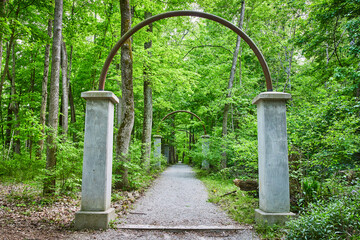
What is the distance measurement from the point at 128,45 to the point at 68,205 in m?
4.82

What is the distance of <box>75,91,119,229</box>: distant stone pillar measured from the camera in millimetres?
4051

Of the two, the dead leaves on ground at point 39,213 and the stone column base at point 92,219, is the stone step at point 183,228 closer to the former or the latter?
the stone column base at point 92,219

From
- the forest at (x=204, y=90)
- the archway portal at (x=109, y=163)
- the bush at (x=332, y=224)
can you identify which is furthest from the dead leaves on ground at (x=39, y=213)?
the bush at (x=332, y=224)

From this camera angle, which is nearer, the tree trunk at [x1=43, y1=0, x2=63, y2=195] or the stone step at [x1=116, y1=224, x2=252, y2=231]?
the stone step at [x1=116, y1=224, x2=252, y2=231]

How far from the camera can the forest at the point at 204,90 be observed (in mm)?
5047

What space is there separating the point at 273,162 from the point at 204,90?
1185cm

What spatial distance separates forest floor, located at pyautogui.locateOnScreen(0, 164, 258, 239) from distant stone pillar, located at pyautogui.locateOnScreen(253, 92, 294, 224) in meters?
0.56

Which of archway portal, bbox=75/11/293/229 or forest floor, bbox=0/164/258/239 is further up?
archway portal, bbox=75/11/293/229

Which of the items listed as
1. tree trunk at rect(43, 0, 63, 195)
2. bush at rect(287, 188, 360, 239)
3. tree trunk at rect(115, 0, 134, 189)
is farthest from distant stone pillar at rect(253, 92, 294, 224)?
tree trunk at rect(43, 0, 63, 195)

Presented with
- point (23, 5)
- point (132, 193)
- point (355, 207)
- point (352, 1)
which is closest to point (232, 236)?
point (355, 207)

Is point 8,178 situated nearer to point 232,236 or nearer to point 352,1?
point 232,236

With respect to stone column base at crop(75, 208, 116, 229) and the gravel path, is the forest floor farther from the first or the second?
stone column base at crop(75, 208, 116, 229)

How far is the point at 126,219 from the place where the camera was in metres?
4.68

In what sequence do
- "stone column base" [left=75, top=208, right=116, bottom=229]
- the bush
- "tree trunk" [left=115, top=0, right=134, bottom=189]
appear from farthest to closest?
"tree trunk" [left=115, top=0, right=134, bottom=189], "stone column base" [left=75, top=208, right=116, bottom=229], the bush
